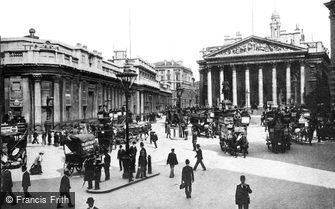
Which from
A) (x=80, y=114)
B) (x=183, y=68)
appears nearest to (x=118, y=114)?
(x=80, y=114)

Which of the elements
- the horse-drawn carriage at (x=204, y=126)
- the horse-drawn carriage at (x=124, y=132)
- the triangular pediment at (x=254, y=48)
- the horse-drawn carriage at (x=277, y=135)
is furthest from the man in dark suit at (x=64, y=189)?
the triangular pediment at (x=254, y=48)

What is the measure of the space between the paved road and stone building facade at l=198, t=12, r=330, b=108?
4554 cm

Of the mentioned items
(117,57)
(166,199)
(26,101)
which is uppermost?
(117,57)

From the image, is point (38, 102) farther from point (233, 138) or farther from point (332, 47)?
point (332, 47)

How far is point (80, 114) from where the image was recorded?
3625cm

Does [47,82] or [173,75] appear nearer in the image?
[47,82]

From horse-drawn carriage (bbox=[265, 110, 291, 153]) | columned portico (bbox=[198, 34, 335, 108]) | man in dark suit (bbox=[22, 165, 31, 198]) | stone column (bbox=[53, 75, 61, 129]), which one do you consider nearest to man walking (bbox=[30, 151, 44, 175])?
man in dark suit (bbox=[22, 165, 31, 198])

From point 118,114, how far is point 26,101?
8.45m

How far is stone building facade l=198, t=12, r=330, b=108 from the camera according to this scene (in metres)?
65.5

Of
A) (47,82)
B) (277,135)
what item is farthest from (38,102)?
(277,135)

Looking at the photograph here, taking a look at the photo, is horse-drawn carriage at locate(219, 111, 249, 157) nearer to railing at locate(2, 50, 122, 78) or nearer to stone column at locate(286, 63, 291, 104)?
railing at locate(2, 50, 122, 78)

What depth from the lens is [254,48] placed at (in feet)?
221

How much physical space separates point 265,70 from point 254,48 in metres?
5.98

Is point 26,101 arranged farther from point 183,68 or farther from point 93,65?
point 183,68
